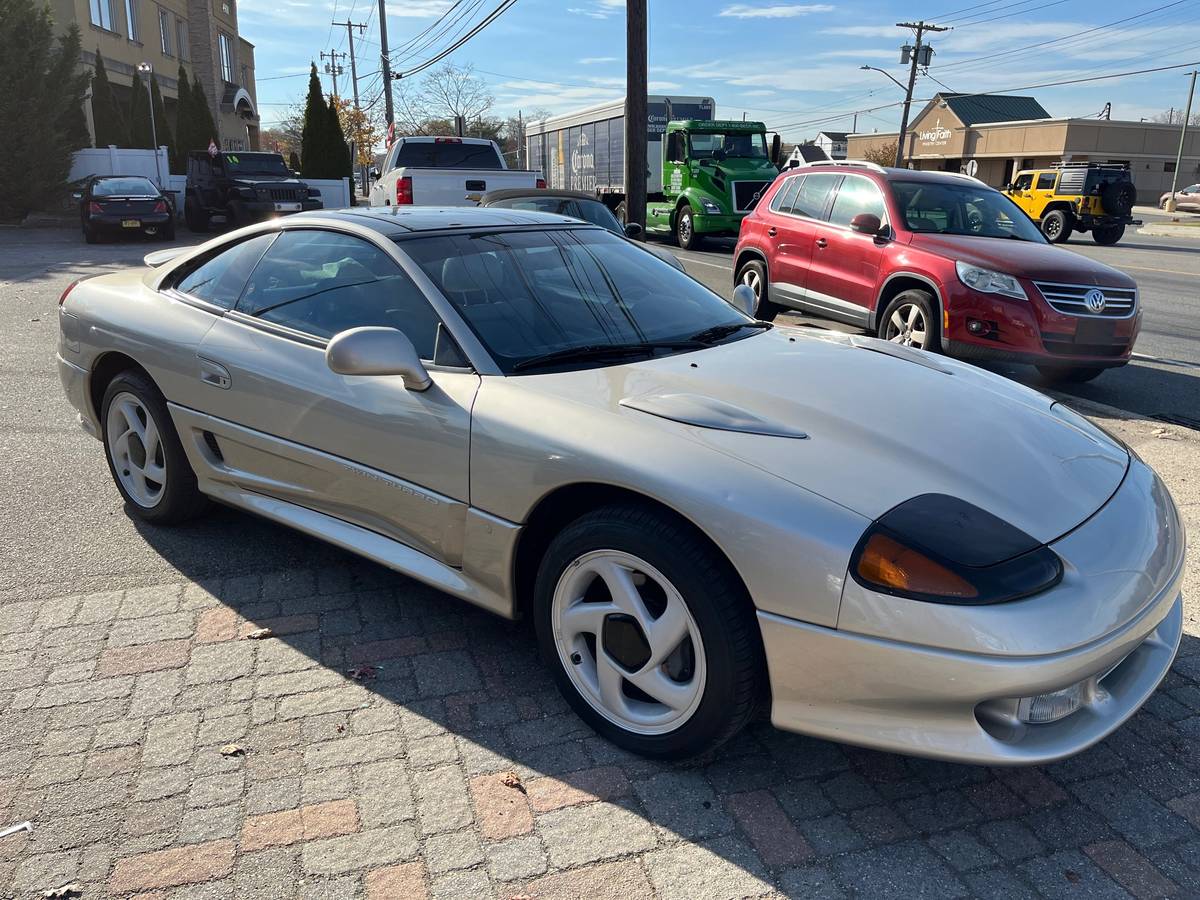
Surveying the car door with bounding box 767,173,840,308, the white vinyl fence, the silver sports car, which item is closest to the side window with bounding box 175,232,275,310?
the silver sports car

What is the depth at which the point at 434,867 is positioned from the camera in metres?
2.24

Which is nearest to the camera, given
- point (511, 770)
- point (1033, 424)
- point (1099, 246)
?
point (511, 770)

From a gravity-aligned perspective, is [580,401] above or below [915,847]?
above

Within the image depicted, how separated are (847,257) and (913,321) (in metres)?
1.13

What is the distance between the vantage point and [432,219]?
3691mm

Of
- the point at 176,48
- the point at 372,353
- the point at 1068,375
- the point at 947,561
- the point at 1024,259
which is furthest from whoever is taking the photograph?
the point at 176,48

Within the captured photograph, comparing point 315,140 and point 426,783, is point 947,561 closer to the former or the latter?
point 426,783

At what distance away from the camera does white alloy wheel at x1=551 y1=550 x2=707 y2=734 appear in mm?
2465

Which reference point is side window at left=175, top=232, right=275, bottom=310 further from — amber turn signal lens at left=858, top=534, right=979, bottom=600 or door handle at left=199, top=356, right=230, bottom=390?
amber turn signal lens at left=858, top=534, right=979, bottom=600

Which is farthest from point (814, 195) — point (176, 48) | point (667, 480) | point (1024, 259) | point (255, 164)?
point (176, 48)

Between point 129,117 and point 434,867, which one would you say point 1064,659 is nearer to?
point 434,867

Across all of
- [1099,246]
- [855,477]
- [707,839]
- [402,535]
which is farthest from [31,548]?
[1099,246]

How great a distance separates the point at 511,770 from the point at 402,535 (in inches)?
36.3

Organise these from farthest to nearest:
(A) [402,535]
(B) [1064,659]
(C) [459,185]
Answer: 1. (C) [459,185]
2. (A) [402,535]
3. (B) [1064,659]
